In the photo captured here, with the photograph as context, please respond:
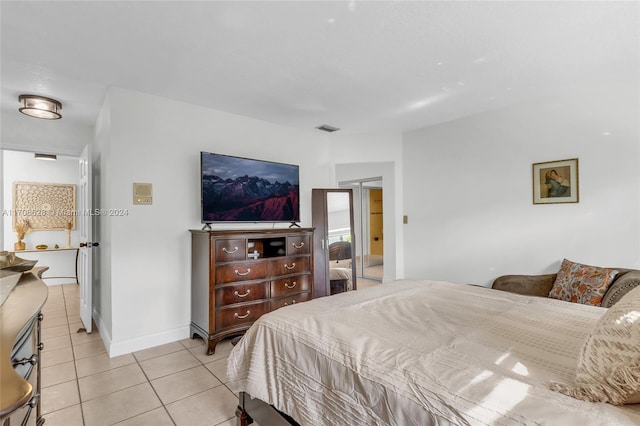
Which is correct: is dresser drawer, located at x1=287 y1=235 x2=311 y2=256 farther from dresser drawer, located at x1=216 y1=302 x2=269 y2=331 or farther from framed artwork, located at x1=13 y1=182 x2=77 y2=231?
framed artwork, located at x1=13 y1=182 x2=77 y2=231

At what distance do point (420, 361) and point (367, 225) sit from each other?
510 cm

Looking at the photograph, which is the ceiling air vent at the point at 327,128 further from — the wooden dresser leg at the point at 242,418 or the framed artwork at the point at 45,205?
the framed artwork at the point at 45,205

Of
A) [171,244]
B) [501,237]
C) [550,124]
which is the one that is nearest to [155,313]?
[171,244]

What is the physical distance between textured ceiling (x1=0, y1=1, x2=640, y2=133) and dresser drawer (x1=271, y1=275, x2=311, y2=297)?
75.2 inches

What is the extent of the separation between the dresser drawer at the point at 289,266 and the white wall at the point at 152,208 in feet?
2.97

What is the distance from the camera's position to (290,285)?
11.3 feet

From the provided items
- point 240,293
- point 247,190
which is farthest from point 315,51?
point 240,293

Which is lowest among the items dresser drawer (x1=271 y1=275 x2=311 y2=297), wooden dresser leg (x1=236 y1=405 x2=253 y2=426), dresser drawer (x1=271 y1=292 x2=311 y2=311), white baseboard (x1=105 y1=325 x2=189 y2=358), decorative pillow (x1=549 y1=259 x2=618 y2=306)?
white baseboard (x1=105 y1=325 x2=189 y2=358)

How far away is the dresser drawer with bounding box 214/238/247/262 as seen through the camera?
116 inches

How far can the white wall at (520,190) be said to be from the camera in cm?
282

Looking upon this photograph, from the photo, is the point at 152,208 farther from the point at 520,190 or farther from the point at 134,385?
the point at 520,190

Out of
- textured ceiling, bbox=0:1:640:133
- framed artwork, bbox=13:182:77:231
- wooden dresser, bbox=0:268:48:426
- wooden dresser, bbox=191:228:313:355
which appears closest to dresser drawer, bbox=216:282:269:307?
wooden dresser, bbox=191:228:313:355

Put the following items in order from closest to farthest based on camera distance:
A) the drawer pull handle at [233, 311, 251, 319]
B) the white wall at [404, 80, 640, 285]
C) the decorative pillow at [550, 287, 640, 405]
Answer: the decorative pillow at [550, 287, 640, 405]
the white wall at [404, 80, 640, 285]
the drawer pull handle at [233, 311, 251, 319]

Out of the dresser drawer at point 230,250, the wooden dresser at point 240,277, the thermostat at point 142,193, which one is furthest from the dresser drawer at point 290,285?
the thermostat at point 142,193
